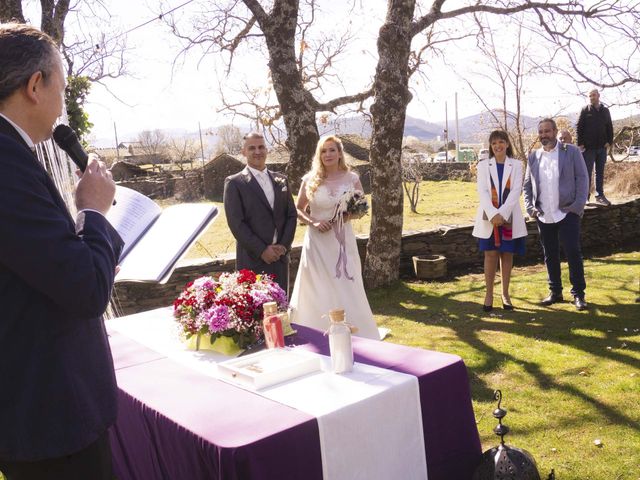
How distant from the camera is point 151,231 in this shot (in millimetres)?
2463

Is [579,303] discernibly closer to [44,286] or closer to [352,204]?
[352,204]

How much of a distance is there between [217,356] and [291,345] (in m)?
0.40

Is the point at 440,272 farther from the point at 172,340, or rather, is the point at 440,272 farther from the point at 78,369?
the point at 78,369

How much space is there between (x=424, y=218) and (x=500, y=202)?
11098 millimetres

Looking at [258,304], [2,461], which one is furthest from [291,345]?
[2,461]

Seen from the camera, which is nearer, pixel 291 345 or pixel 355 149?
pixel 291 345

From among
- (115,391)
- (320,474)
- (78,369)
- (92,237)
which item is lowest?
(320,474)

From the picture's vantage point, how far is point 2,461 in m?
1.63

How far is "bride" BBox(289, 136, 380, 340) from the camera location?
5.71 metres

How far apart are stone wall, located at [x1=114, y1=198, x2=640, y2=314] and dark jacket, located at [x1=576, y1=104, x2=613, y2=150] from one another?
3.82 feet

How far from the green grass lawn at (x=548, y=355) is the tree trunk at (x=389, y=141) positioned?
43 centimetres

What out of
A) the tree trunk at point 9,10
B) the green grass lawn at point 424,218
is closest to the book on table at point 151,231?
the tree trunk at point 9,10

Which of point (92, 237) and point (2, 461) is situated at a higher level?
point (92, 237)

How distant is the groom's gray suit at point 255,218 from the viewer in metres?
5.52
